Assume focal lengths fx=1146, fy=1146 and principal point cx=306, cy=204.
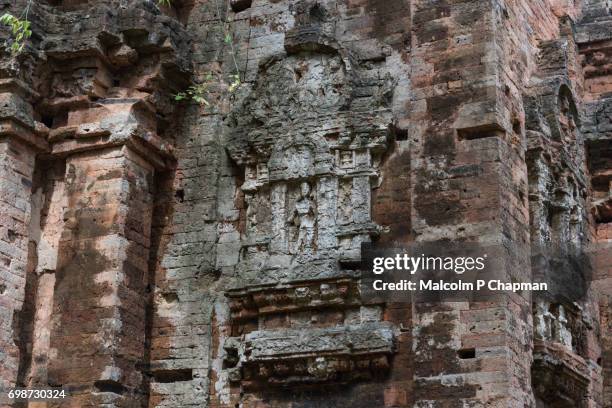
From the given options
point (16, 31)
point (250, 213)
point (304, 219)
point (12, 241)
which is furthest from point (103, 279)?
point (16, 31)

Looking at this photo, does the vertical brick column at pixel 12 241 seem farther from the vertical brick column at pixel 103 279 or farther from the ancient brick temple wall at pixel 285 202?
the vertical brick column at pixel 103 279

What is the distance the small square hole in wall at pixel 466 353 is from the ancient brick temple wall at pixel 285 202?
0.8 inches

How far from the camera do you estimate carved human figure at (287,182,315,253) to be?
11.7 m

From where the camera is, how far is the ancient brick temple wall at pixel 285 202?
11.1m

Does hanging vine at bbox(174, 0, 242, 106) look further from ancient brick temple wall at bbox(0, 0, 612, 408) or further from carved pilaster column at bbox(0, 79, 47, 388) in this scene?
carved pilaster column at bbox(0, 79, 47, 388)

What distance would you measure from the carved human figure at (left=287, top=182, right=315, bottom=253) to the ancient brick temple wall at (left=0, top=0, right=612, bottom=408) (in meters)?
0.02

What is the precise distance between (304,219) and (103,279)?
2.13 meters

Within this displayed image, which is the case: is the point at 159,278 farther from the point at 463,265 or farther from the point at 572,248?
the point at 572,248

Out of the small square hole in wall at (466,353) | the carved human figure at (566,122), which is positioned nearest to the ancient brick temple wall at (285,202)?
the small square hole in wall at (466,353)

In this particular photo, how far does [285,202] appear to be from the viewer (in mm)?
11914

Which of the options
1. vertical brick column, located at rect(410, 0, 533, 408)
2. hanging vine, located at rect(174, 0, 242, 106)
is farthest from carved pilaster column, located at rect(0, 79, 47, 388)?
vertical brick column, located at rect(410, 0, 533, 408)

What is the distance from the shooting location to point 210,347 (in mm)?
11883

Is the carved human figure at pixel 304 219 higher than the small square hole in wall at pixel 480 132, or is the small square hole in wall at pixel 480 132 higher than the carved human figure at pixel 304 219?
the small square hole in wall at pixel 480 132

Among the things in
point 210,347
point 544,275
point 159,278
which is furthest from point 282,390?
point 544,275
